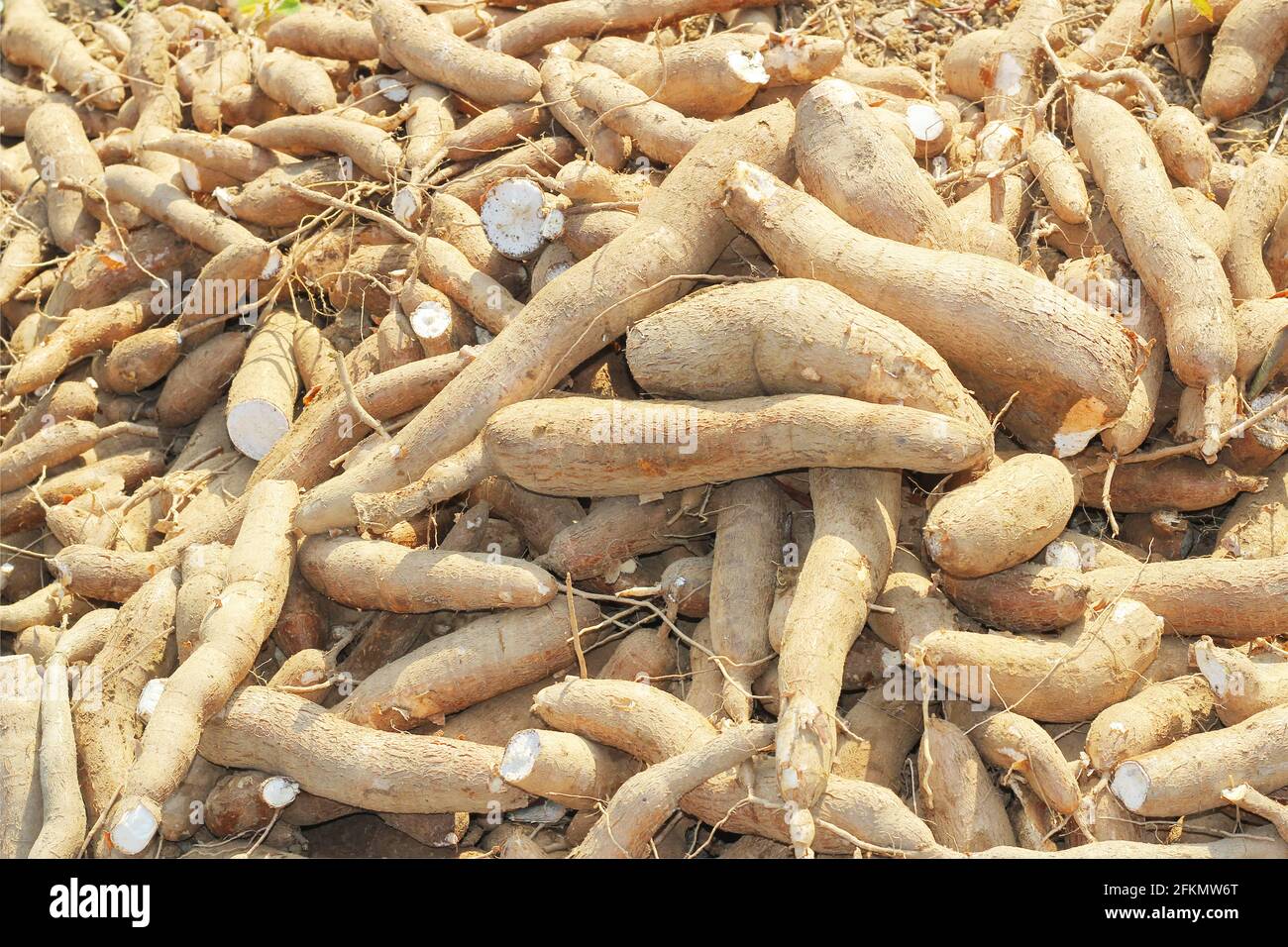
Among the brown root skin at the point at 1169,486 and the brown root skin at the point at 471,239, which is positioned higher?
the brown root skin at the point at 471,239

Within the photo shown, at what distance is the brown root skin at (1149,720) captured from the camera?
3883mm

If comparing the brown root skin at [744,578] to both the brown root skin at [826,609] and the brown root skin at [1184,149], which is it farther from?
the brown root skin at [1184,149]

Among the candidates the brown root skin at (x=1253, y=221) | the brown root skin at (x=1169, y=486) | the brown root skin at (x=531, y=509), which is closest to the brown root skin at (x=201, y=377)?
the brown root skin at (x=531, y=509)

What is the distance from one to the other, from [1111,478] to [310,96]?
169 inches

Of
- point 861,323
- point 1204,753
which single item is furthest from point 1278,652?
point 861,323

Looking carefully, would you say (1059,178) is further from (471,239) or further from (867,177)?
(471,239)

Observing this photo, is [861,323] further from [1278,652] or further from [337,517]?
[337,517]

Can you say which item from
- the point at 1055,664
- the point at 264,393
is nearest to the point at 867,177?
the point at 1055,664

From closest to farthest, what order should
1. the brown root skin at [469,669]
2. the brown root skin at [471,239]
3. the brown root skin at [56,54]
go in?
the brown root skin at [469,669] → the brown root skin at [471,239] → the brown root skin at [56,54]

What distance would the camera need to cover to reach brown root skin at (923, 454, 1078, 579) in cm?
404

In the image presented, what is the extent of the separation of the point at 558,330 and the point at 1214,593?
2.49 meters

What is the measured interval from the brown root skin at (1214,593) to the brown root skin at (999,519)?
0.93ft

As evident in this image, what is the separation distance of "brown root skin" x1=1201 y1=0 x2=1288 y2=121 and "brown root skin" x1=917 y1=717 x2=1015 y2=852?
12.0ft

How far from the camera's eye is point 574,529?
451 cm
